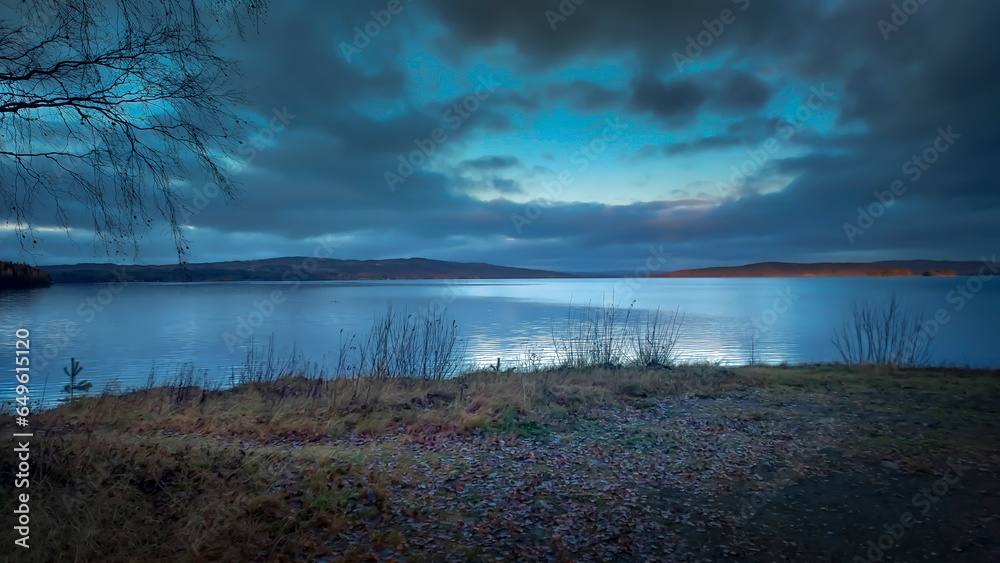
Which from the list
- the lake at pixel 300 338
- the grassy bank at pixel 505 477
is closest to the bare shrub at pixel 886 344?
the lake at pixel 300 338

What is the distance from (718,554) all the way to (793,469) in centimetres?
289

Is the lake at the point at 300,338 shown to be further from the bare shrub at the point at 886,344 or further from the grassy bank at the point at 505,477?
the grassy bank at the point at 505,477

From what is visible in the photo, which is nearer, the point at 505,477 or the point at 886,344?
the point at 505,477

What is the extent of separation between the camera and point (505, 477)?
6.23 m

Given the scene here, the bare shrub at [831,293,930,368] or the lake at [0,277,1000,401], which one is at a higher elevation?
the bare shrub at [831,293,930,368]

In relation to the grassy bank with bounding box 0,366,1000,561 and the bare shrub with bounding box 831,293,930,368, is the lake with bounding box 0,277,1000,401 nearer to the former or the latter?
the bare shrub with bounding box 831,293,930,368

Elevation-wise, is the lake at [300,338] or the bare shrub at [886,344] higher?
the bare shrub at [886,344]

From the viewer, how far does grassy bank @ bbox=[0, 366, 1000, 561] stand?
4281 mm

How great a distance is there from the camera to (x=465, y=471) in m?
6.36

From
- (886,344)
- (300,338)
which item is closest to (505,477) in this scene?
(886,344)

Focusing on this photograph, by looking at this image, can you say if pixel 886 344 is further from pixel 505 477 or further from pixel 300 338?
pixel 300 338

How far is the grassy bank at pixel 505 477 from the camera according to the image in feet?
14.0

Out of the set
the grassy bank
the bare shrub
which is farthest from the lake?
the grassy bank

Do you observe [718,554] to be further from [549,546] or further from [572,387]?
[572,387]
